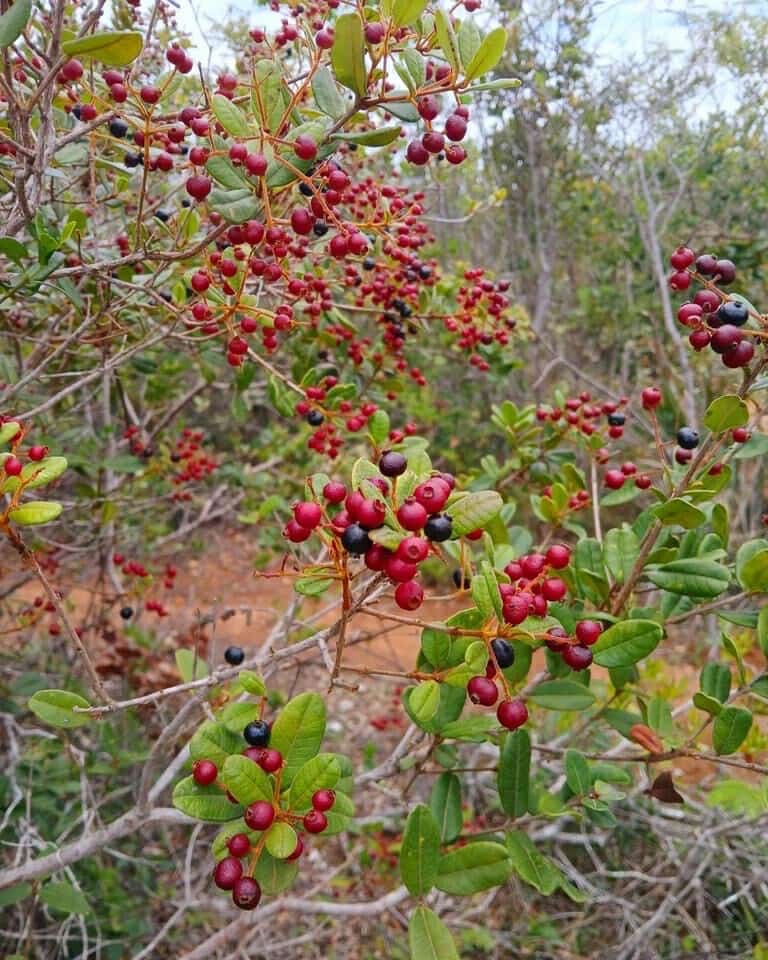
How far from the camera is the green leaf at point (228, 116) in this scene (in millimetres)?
1113

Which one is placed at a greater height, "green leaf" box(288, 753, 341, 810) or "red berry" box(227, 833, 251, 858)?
"green leaf" box(288, 753, 341, 810)

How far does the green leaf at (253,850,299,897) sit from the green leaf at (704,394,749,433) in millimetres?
988

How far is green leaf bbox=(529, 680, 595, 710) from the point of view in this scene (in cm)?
142

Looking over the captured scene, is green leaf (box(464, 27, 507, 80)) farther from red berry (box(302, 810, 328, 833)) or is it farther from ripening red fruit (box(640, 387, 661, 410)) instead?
red berry (box(302, 810, 328, 833))

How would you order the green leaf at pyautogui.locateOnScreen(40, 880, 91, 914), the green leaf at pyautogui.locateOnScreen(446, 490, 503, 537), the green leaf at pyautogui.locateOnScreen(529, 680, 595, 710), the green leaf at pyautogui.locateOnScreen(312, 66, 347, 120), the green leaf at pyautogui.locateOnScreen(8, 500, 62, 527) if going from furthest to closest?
1. the green leaf at pyautogui.locateOnScreen(40, 880, 91, 914)
2. the green leaf at pyautogui.locateOnScreen(529, 680, 595, 710)
3. the green leaf at pyautogui.locateOnScreen(312, 66, 347, 120)
4. the green leaf at pyautogui.locateOnScreen(8, 500, 62, 527)
5. the green leaf at pyautogui.locateOnScreen(446, 490, 503, 537)

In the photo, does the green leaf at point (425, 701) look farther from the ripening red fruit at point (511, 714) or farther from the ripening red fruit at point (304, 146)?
the ripening red fruit at point (304, 146)

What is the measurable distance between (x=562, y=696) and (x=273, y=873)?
2.28 feet

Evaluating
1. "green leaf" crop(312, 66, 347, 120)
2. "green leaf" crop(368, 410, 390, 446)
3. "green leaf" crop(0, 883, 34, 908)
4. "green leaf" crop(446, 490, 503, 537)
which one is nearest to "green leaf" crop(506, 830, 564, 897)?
"green leaf" crop(446, 490, 503, 537)

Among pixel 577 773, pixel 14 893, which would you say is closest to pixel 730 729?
pixel 577 773

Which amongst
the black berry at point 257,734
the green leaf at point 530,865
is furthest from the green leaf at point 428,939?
the black berry at point 257,734

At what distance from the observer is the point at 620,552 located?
1446 mm

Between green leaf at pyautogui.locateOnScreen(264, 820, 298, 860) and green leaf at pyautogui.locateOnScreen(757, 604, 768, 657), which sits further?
green leaf at pyautogui.locateOnScreen(757, 604, 768, 657)

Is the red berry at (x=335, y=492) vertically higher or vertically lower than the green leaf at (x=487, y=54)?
lower

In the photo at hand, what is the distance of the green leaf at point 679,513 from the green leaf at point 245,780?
0.81 metres
